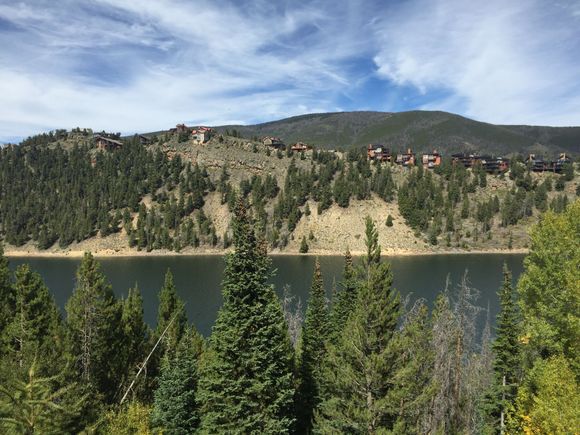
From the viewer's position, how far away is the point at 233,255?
23.3 metres

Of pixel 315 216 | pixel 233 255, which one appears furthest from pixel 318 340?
pixel 315 216

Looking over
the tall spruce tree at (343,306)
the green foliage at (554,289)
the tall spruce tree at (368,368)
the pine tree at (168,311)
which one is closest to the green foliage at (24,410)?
the tall spruce tree at (368,368)

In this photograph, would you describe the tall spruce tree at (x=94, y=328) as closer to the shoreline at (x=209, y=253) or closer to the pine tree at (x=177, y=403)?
the pine tree at (x=177, y=403)

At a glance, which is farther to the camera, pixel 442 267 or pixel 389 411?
pixel 442 267

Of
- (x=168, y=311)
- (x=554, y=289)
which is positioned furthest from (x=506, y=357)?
(x=168, y=311)

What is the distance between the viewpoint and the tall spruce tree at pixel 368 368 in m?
19.0

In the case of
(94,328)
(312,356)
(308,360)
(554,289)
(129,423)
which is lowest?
(129,423)

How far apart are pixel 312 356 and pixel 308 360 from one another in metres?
0.47

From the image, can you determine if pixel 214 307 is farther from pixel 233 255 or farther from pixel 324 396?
pixel 233 255

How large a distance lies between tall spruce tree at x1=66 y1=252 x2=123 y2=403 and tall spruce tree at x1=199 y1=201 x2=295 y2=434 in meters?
18.1

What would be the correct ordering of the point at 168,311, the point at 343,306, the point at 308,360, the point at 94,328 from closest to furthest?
the point at 308,360 → the point at 94,328 → the point at 343,306 → the point at 168,311

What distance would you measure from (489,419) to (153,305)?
2696 inches

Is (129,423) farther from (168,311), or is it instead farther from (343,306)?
(168,311)

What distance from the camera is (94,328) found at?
36.9 metres
